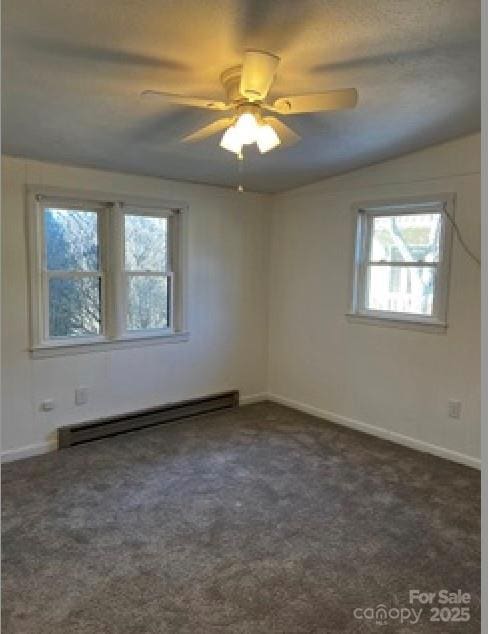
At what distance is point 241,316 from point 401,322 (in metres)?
1.66

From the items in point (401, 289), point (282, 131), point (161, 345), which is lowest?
point (161, 345)

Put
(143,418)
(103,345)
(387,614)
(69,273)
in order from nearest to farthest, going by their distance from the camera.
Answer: (387,614) < (69,273) < (103,345) < (143,418)

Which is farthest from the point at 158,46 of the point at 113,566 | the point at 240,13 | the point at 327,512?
the point at 327,512

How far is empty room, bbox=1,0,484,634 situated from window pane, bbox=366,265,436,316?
0.07ft

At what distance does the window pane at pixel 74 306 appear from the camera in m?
3.80

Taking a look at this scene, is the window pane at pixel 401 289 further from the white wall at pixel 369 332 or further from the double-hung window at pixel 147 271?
the double-hung window at pixel 147 271

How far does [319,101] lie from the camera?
6.95ft

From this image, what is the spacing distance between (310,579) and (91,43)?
2579 mm

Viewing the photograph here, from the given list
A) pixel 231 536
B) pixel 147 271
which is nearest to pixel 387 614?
pixel 231 536

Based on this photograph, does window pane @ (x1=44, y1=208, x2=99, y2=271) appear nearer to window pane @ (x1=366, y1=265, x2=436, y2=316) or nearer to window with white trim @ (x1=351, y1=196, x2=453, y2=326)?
window with white trim @ (x1=351, y1=196, x2=453, y2=326)

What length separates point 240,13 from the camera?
1841 millimetres

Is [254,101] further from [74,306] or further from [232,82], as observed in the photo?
[74,306]

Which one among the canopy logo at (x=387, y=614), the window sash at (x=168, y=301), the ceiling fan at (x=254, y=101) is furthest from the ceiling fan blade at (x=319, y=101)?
the window sash at (x=168, y=301)

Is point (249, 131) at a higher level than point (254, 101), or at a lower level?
lower
